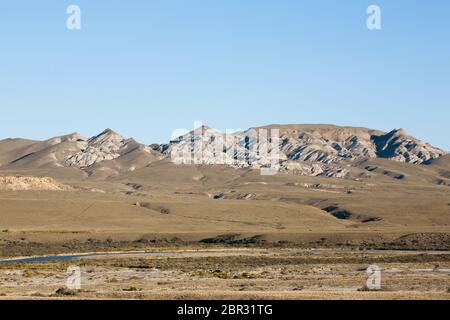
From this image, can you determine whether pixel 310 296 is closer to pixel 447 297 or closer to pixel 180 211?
pixel 447 297

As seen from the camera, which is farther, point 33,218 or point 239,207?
point 239,207

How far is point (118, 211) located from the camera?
15388 cm

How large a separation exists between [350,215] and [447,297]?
416 ft

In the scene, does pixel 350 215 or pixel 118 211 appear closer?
pixel 118 211
